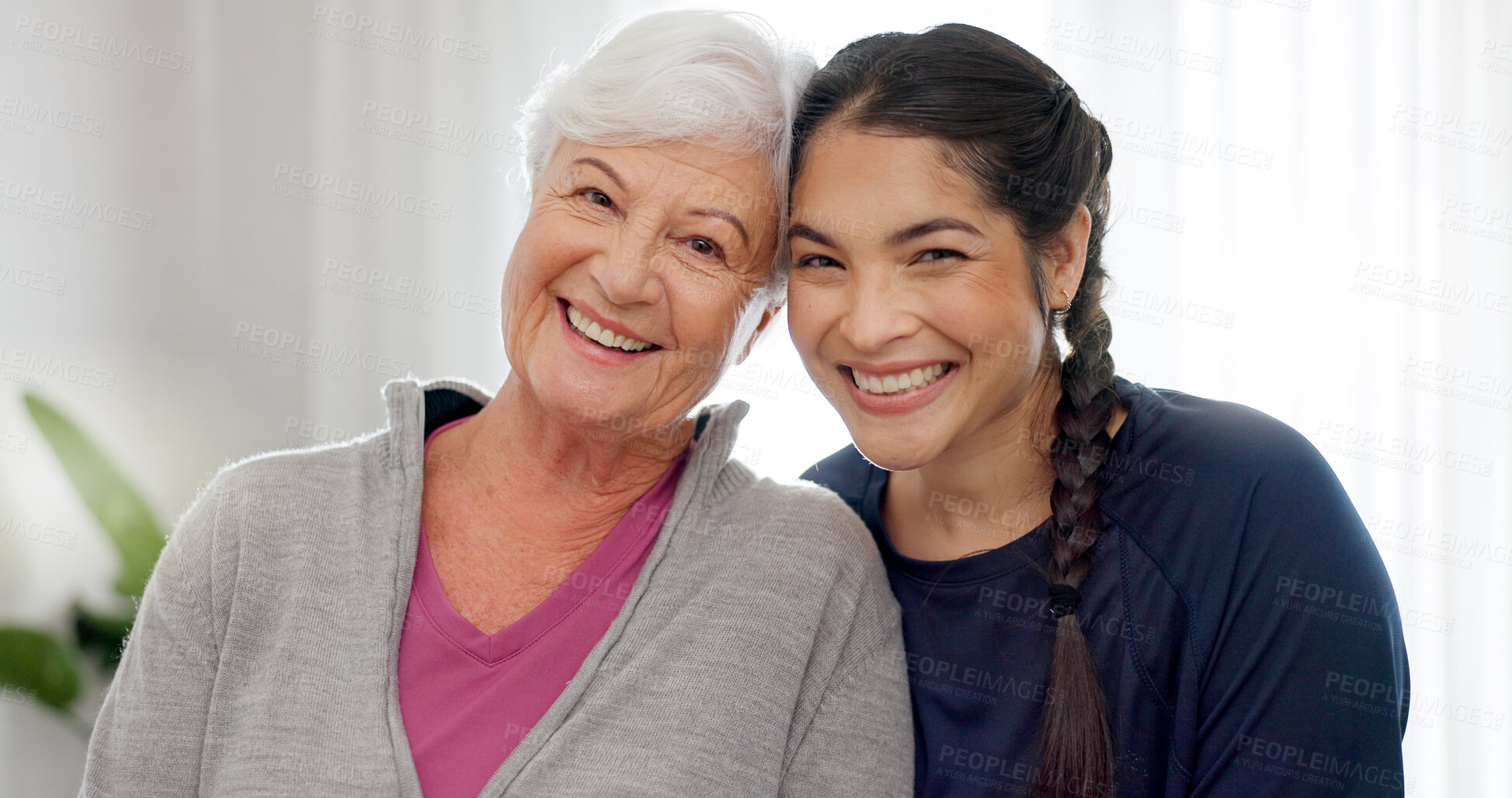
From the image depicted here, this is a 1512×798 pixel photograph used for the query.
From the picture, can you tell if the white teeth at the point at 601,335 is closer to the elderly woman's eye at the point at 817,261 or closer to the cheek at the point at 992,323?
the elderly woman's eye at the point at 817,261

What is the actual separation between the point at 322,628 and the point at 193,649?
0.46ft

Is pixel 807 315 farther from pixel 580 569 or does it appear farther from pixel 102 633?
pixel 102 633

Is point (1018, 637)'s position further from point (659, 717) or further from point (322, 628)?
point (322, 628)

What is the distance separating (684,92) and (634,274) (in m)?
0.23

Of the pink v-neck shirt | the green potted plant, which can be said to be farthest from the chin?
the green potted plant

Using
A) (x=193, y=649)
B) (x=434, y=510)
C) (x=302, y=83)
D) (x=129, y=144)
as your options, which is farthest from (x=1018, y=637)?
(x=129, y=144)

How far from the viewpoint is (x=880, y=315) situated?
1.19 meters

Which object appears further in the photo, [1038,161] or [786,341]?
[786,341]

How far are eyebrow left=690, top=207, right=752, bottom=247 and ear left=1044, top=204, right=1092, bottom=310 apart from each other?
1.23 feet

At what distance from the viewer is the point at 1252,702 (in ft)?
3.83

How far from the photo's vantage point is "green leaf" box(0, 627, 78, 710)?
2010 mm

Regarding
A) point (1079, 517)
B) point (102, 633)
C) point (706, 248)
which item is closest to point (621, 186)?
point (706, 248)

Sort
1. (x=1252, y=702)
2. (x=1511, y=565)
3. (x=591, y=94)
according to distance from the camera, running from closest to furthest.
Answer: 1. (x=1252, y=702)
2. (x=591, y=94)
3. (x=1511, y=565)

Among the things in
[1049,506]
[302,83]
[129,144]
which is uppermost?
[302,83]
